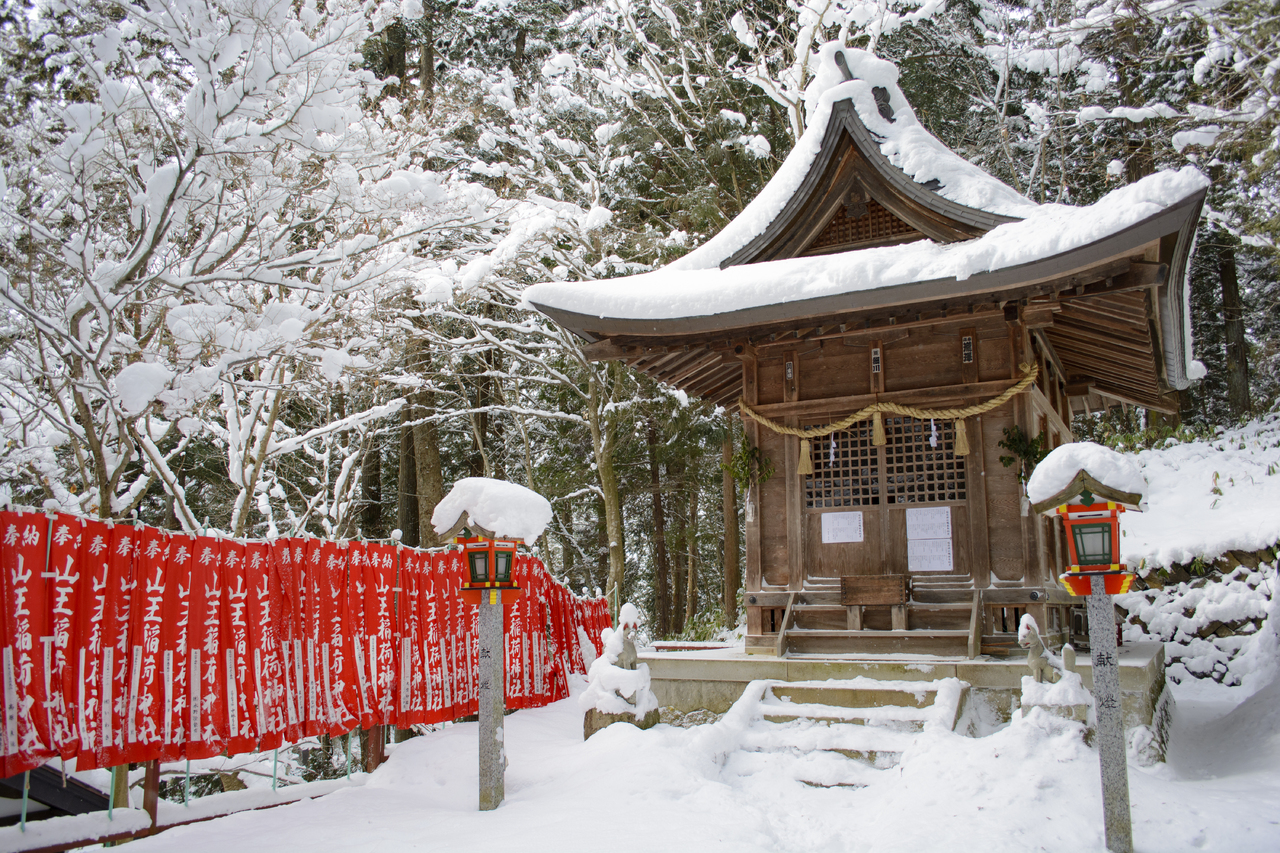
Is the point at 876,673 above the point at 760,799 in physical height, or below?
above

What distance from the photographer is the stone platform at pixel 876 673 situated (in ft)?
24.3

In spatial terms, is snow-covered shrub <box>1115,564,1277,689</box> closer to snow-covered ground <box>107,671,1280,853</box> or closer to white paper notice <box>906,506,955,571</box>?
snow-covered ground <box>107,671,1280,853</box>

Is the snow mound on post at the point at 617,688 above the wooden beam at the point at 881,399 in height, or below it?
below

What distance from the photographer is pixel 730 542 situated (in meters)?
19.8

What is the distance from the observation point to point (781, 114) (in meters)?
20.4

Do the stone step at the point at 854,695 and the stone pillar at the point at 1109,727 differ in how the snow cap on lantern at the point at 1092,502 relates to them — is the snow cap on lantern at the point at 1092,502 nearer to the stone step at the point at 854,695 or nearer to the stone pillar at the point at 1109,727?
the stone pillar at the point at 1109,727

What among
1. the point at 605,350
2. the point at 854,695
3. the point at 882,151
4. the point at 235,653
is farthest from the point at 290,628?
the point at 882,151

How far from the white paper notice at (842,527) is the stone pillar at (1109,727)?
4.21 meters

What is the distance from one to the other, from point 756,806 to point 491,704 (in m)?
2.28

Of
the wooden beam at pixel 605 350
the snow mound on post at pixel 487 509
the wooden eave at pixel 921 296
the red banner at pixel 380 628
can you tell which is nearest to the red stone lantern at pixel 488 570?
the snow mound on post at pixel 487 509

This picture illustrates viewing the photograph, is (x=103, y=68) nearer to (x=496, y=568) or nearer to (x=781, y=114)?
(x=496, y=568)

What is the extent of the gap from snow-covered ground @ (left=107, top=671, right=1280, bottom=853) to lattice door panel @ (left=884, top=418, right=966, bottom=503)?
3.45 metres

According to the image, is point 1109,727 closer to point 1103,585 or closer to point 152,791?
point 1103,585

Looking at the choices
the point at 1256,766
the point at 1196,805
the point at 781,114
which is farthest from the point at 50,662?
the point at 781,114
